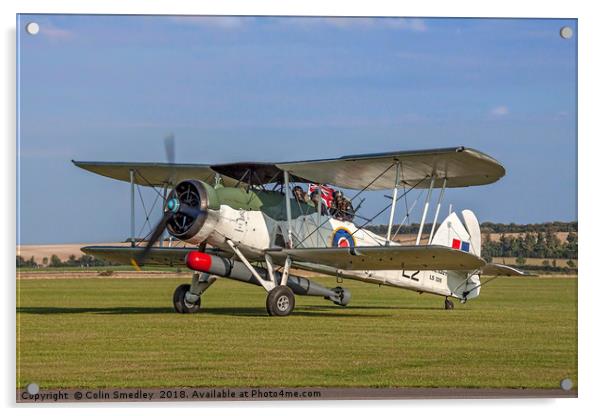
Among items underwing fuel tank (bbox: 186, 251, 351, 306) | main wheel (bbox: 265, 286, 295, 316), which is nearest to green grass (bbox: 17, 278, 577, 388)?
main wheel (bbox: 265, 286, 295, 316)

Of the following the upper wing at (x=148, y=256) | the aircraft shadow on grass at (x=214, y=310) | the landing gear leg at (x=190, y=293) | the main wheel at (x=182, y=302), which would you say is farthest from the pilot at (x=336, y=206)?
the main wheel at (x=182, y=302)

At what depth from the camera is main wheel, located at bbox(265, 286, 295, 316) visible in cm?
1716

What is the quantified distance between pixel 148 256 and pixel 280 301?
3051mm

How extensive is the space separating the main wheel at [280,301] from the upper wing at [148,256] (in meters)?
1.95

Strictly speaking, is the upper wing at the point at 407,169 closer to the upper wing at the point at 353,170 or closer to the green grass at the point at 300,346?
the upper wing at the point at 353,170

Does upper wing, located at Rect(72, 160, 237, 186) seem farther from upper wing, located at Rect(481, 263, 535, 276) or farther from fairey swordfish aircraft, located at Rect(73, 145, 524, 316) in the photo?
upper wing, located at Rect(481, 263, 535, 276)

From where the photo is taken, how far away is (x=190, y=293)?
18281 mm

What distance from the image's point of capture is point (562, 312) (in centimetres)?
1623

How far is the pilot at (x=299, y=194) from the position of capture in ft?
60.3

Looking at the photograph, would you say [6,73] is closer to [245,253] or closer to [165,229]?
[165,229]

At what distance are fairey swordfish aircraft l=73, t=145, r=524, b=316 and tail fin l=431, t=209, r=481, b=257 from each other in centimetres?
134

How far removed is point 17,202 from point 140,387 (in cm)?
209

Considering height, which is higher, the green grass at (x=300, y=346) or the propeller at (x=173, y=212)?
the propeller at (x=173, y=212)

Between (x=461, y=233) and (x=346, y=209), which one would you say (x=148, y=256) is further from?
(x=461, y=233)
